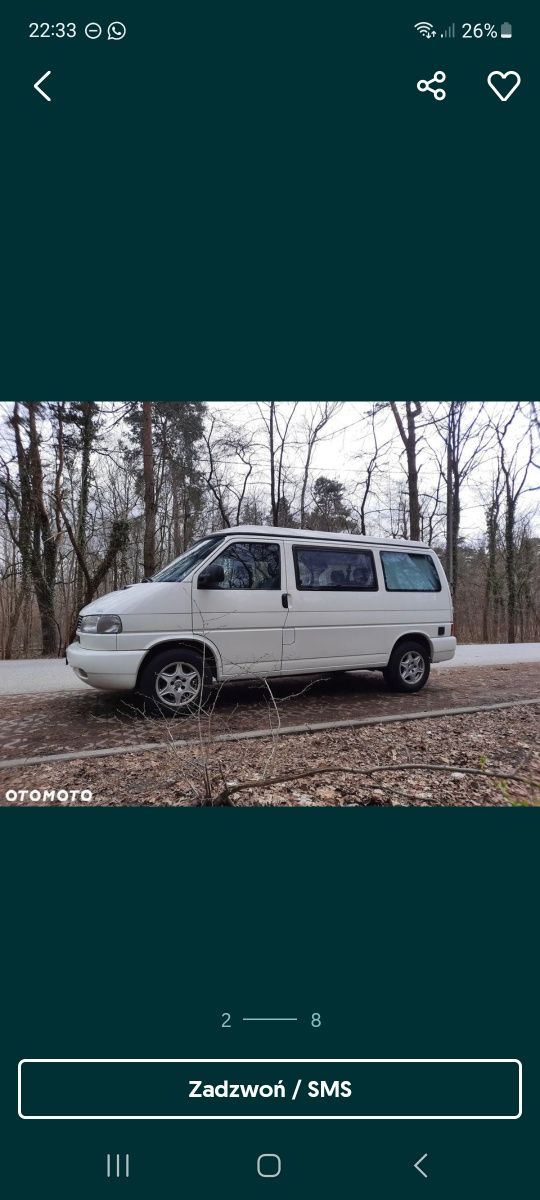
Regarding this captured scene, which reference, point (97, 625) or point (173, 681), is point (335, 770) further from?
point (97, 625)

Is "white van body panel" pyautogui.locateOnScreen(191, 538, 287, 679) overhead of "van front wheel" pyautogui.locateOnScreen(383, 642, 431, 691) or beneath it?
overhead

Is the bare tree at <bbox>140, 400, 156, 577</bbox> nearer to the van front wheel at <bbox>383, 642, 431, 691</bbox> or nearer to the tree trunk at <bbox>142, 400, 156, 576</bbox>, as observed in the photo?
the tree trunk at <bbox>142, 400, 156, 576</bbox>

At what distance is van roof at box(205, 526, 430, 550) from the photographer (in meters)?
3.13

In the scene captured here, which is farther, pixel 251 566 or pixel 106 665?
pixel 251 566

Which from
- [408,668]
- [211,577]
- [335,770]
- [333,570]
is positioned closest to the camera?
[335,770]

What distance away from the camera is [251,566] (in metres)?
3.13

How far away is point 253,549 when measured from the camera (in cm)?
317

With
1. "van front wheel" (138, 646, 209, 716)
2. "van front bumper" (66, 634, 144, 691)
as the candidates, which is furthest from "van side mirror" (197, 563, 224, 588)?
"van front bumper" (66, 634, 144, 691)

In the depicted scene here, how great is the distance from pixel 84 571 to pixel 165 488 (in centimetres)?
70

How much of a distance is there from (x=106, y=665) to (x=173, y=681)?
44cm

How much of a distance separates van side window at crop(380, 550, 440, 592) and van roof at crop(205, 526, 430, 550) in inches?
4.9

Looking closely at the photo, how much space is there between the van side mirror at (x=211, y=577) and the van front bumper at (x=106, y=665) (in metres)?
0.62

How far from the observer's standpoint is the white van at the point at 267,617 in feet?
8.64

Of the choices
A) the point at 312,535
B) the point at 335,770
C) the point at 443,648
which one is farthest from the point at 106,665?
the point at 443,648
